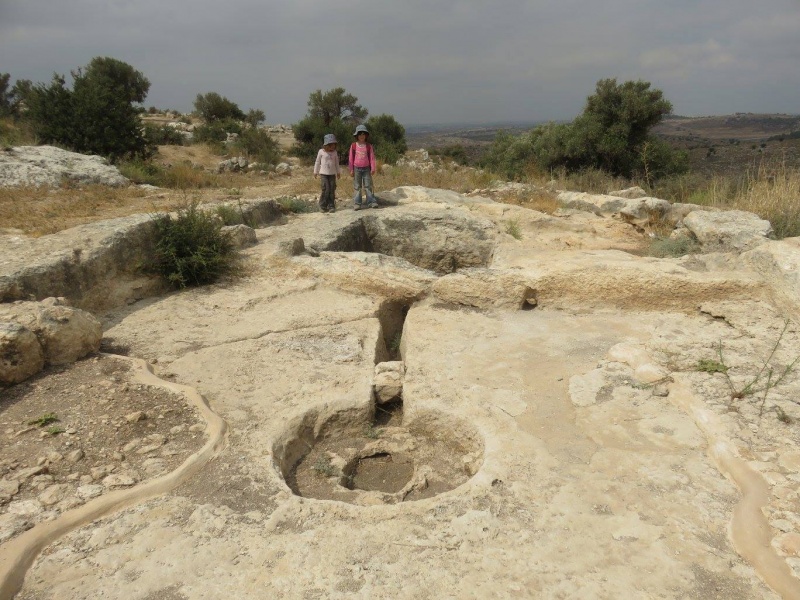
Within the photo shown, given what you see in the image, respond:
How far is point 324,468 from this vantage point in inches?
125

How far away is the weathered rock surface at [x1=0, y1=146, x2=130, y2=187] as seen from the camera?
848 cm

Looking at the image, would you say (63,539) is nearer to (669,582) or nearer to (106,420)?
A: (106,420)

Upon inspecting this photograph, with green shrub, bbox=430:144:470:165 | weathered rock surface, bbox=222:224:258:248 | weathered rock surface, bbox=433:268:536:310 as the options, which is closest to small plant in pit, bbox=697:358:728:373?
weathered rock surface, bbox=433:268:536:310

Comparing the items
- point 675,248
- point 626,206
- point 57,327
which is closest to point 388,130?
point 626,206

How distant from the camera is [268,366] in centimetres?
390

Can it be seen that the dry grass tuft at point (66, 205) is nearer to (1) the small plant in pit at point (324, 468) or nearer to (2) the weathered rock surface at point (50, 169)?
(2) the weathered rock surface at point (50, 169)

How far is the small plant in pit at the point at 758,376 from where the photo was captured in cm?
314

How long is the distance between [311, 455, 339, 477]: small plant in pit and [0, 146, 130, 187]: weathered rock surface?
26.5ft

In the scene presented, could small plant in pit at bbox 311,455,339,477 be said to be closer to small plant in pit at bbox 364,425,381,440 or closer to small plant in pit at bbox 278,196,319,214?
small plant in pit at bbox 364,425,381,440

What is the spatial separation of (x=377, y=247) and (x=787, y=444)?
558 centimetres

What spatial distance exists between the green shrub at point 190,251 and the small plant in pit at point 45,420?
242cm

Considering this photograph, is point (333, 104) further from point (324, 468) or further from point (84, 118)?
point (324, 468)

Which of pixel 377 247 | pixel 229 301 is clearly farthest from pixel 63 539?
pixel 377 247

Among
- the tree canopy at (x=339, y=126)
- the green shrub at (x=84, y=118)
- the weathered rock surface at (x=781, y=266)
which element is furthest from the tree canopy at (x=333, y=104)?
the weathered rock surface at (x=781, y=266)
